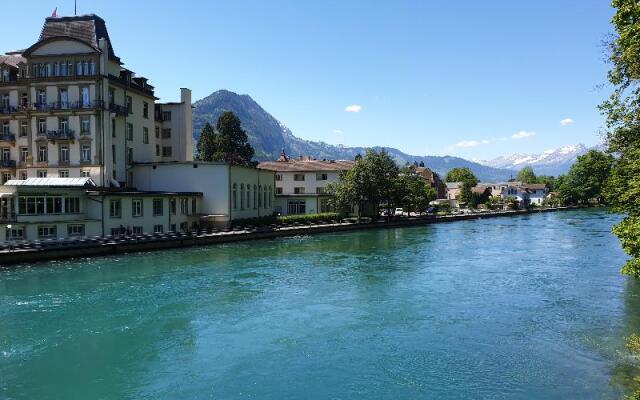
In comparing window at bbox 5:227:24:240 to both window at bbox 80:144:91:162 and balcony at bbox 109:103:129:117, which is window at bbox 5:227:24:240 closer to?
window at bbox 80:144:91:162

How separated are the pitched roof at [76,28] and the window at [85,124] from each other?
25.5ft

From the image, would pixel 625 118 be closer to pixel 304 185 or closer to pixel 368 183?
pixel 368 183

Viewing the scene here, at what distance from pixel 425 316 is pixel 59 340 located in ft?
48.9

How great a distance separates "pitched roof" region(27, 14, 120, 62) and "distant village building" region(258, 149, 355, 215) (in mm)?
37180

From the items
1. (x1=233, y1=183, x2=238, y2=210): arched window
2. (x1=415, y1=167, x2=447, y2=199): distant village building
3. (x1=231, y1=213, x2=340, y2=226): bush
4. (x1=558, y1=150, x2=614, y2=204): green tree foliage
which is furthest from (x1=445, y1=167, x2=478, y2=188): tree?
(x1=233, y1=183, x2=238, y2=210): arched window

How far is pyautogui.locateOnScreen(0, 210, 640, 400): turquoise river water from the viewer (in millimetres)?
15586

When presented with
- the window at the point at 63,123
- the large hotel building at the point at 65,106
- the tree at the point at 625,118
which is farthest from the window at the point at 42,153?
the tree at the point at 625,118

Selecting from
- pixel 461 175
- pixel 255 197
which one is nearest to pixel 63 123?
pixel 255 197

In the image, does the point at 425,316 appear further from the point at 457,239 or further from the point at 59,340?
the point at 457,239

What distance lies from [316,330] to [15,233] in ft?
103

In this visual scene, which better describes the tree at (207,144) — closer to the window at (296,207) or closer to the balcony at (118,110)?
the window at (296,207)

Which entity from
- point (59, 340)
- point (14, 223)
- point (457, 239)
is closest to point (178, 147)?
point (14, 223)

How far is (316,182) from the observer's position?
295 ft

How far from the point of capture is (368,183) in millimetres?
75688
